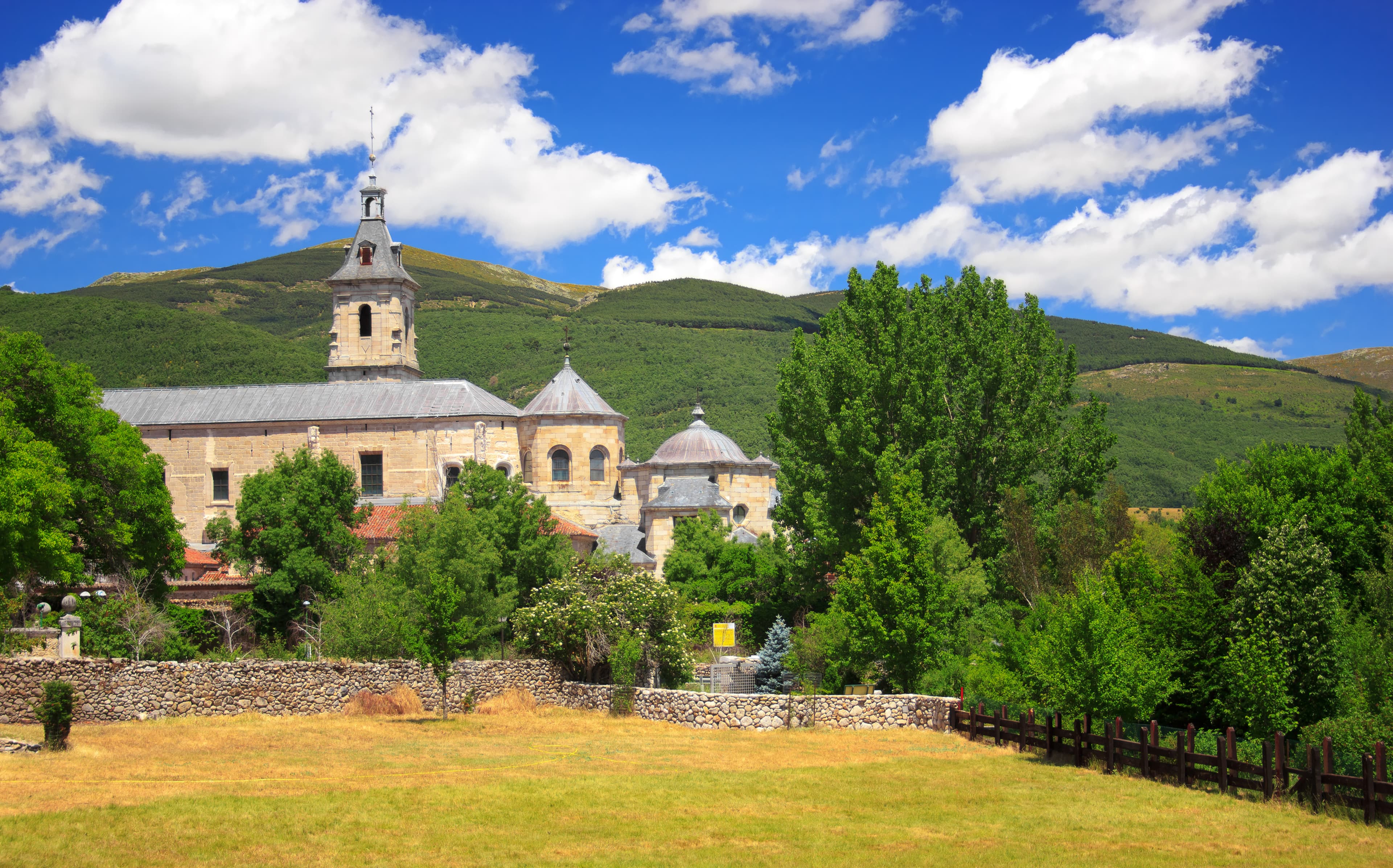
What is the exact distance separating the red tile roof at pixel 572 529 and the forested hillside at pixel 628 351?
89.4 ft

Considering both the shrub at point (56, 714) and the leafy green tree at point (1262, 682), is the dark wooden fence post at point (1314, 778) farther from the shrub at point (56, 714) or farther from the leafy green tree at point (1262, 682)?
the shrub at point (56, 714)

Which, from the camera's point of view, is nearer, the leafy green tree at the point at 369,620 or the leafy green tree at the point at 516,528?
the leafy green tree at the point at 369,620

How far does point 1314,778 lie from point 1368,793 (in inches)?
34.8

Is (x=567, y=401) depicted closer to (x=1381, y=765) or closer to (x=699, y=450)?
(x=699, y=450)

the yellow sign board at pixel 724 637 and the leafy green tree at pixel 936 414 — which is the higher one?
the leafy green tree at pixel 936 414

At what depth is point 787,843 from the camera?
1455 cm

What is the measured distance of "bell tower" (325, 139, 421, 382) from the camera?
2229 inches

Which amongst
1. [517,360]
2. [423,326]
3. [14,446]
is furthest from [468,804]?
[423,326]

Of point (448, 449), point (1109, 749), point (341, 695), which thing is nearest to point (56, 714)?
point (341, 695)

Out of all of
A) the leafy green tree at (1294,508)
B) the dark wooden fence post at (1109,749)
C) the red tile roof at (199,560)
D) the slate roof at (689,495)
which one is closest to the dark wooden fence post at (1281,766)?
the dark wooden fence post at (1109,749)

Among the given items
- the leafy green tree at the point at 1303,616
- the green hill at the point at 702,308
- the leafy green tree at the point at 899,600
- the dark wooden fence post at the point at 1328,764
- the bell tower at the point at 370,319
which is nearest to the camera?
the dark wooden fence post at the point at 1328,764

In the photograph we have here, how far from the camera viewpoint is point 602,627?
104 ft

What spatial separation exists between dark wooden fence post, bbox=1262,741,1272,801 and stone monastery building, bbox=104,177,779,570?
33.2 m

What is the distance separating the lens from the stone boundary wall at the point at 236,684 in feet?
76.1
